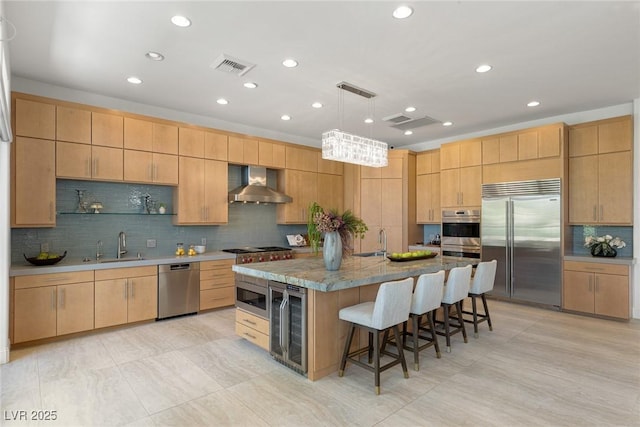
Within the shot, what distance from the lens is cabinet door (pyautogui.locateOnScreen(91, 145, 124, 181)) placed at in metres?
4.43

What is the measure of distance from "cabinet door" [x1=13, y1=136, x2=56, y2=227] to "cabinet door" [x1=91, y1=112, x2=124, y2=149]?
485 millimetres

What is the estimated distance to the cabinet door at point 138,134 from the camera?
15.3ft

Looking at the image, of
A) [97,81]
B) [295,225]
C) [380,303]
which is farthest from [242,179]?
[380,303]

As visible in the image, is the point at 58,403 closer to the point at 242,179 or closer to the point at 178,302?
the point at 178,302

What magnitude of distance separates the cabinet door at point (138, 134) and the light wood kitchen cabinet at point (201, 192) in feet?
1.66

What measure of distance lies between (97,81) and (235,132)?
7.10 ft

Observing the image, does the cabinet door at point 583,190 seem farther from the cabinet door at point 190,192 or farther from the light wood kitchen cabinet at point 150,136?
the light wood kitchen cabinet at point 150,136

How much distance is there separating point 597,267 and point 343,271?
4.03 meters

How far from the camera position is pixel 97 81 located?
13.6 ft

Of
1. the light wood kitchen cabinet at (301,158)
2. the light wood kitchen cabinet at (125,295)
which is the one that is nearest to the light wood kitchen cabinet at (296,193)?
the light wood kitchen cabinet at (301,158)

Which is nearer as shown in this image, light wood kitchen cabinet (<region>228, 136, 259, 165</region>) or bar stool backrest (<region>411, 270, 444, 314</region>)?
bar stool backrest (<region>411, 270, 444, 314</region>)

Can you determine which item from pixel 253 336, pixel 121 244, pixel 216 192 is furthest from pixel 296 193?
pixel 253 336

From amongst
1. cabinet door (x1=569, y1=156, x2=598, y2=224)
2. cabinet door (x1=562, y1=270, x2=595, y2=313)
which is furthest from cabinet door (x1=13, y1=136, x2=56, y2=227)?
cabinet door (x1=569, y1=156, x2=598, y2=224)

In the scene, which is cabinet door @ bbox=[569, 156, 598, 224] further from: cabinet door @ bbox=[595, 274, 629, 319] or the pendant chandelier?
the pendant chandelier
